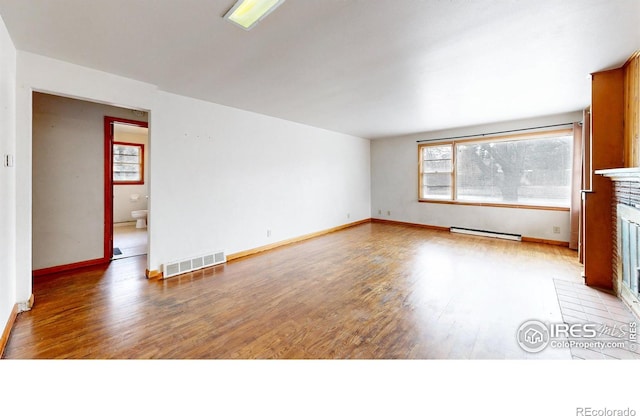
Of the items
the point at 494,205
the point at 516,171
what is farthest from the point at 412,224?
the point at 516,171

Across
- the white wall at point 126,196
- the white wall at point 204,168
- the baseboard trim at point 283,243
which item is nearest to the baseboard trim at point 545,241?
the baseboard trim at point 283,243

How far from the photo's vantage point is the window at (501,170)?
487 centimetres

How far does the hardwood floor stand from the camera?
1.89 m

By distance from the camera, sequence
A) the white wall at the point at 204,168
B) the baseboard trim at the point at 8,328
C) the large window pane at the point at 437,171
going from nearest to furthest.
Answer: the baseboard trim at the point at 8,328
the white wall at the point at 204,168
the large window pane at the point at 437,171

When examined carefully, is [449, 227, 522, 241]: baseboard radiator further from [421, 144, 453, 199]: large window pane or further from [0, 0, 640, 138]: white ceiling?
[0, 0, 640, 138]: white ceiling

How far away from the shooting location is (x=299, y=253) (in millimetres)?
4500

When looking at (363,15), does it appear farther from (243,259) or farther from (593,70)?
(243,259)

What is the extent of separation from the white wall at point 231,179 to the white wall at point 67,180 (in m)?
1.28

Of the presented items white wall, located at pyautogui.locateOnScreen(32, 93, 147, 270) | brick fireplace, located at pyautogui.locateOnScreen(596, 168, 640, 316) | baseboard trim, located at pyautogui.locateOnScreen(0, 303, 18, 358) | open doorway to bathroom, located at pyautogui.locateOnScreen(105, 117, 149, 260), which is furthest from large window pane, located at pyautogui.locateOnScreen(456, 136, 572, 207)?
open doorway to bathroom, located at pyautogui.locateOnScreen(105, 117, 149, 260)

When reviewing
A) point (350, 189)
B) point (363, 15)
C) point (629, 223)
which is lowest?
point (629, 223)
